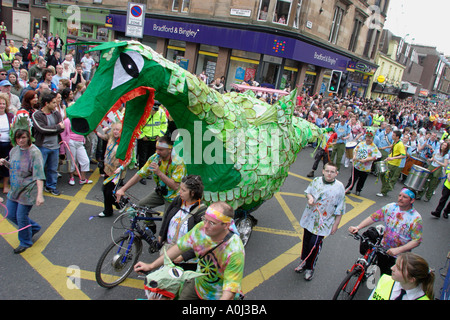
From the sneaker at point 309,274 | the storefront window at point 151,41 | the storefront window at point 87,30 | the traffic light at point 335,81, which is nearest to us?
the sneaker at point 309,274

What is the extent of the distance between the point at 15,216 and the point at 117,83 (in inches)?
101

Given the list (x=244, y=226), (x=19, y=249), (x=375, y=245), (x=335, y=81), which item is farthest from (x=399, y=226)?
(x=335, y=81)

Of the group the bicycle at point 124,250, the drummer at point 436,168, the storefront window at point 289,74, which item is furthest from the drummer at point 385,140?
the storefront window at point 289,74

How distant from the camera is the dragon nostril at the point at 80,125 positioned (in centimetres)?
249

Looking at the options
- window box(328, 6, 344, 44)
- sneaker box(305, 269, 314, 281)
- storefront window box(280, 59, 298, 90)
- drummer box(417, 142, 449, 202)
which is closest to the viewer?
sneaker box(305, 269, 314, 281)

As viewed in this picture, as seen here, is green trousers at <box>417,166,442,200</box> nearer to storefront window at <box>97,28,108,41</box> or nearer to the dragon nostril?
the dragon nostril

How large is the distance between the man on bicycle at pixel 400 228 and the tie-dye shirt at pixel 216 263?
1.98 meters

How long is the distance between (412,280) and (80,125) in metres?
2.87

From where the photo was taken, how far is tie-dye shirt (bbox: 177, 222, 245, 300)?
2.32 meters

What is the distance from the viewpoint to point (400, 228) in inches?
147

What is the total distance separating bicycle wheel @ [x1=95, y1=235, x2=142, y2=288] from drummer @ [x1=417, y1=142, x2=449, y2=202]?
7792 millimetres

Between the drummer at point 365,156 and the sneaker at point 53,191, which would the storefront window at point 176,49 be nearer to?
the drummer at point 365,156

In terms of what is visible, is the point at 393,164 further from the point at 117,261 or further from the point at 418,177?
the point at 117,261

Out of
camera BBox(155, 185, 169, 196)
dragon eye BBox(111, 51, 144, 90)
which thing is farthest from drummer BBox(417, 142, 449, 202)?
dragon eye BBox(111, 51, 144, 90)
